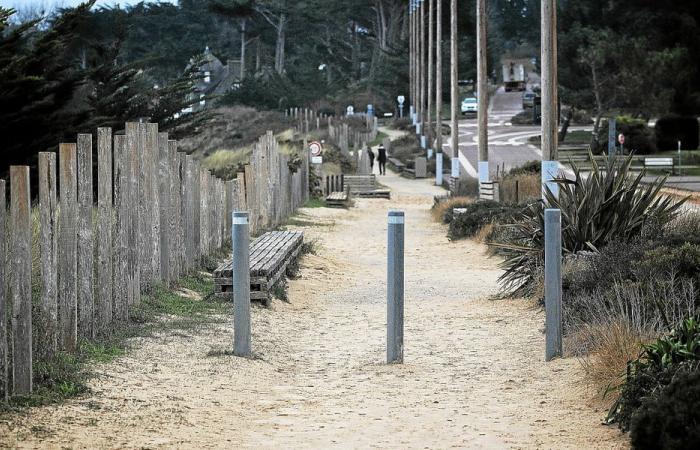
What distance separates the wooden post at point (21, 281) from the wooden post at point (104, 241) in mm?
2226

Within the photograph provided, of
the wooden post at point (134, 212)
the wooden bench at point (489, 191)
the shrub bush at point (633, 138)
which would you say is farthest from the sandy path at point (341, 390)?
the shrub bush at point (633, 138)

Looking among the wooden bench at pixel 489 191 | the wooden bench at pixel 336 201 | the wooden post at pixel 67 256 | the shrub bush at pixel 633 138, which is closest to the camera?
the wooden post at pixel 67 256

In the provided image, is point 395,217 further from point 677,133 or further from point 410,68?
point 410,68

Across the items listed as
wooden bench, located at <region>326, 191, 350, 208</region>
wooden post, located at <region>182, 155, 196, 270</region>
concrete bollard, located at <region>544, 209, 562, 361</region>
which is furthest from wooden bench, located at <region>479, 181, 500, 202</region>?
concrete bollard, located at <region>544, 209, 562, 361</region>

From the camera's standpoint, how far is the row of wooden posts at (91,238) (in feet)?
29.9

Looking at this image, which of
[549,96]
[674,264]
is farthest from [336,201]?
[674,264]

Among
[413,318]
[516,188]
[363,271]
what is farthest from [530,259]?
[516,188]

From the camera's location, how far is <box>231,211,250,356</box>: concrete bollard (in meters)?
11.2

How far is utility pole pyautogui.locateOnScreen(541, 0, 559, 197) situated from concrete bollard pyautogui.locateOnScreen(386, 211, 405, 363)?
12320 mm

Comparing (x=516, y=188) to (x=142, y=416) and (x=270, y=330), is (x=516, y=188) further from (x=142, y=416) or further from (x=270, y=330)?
(x=142, y=416)

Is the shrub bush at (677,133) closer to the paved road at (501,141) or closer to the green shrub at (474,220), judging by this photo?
the paved road at (501,141)

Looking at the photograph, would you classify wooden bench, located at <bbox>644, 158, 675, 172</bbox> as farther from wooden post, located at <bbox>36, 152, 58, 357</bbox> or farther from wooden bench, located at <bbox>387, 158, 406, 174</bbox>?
wooden post, located at <bbox>36, 152, 58, 357</bbox>

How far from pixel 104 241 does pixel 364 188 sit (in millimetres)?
34296

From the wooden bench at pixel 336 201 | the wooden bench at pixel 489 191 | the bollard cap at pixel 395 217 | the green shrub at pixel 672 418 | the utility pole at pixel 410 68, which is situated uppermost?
the utility pole at pixel 410 68
